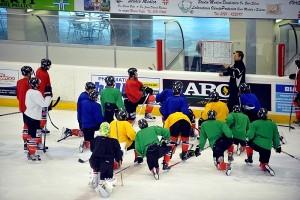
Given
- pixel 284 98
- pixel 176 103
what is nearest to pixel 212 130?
pixel 176 103

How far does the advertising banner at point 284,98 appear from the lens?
43.7 feet

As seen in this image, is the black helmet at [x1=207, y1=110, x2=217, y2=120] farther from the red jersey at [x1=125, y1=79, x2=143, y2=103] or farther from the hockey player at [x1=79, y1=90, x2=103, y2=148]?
the red jersey at [x1=125, y1=79, x2=143, y2=103]

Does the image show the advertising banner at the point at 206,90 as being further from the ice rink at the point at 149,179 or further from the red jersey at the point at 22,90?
the red jersey at the point at 22,90

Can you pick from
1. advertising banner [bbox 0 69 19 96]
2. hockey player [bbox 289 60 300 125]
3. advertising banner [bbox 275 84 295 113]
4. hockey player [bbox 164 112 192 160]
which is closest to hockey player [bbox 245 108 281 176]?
hockey player [bbox 164 112 192 160]

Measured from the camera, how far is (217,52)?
14008mm

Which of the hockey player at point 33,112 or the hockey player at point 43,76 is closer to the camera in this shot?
the hockey player at point 33,112

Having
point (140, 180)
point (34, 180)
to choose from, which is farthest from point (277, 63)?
point (34, 180)

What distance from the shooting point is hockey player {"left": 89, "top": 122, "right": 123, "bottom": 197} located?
941 cm

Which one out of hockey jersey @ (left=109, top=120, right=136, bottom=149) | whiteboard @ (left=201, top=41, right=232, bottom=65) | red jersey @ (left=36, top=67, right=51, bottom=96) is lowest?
hockey jersey @ (left=109, top=120, right=136, bottom=149)

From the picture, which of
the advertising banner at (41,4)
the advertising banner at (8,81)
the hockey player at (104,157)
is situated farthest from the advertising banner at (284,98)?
the advertising banner at (8,81)

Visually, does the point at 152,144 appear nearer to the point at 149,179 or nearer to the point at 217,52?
the point at 149,179

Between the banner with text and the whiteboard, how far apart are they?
0.97 meters

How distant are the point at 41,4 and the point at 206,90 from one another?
4442 millimetres

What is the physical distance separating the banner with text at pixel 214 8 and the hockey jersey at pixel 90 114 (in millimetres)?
4635
